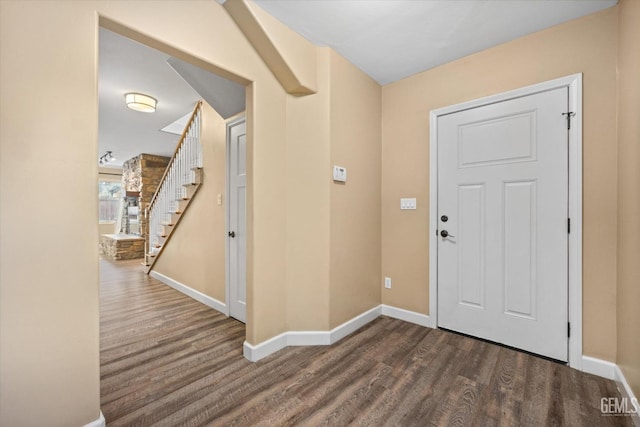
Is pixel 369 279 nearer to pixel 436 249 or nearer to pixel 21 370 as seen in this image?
pixel 436 249

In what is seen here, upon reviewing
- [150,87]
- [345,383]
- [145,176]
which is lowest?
[345,383]

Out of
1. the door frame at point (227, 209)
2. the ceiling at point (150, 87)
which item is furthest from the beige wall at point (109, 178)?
the door frame at point (227, 209)

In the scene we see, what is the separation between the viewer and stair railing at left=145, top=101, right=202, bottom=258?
3.90 m

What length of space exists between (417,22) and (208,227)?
3.03m

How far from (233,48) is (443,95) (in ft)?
6.15

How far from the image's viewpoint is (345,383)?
71.7 inches

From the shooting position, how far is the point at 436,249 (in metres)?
2.63

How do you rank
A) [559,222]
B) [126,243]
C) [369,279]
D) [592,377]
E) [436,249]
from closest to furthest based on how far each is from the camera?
[592,377]
[559,222]
[436,249]
[369,279]
[126,243]

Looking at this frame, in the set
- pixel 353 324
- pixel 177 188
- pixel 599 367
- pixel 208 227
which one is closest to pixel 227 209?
pixel 208 227

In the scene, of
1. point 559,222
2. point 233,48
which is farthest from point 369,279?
point 233,48

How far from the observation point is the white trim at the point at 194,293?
3.20 meters

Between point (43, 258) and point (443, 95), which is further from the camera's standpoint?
point (443, 95)

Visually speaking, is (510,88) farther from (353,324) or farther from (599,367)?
(353,324)

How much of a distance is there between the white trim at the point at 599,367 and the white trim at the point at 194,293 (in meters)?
3.08
